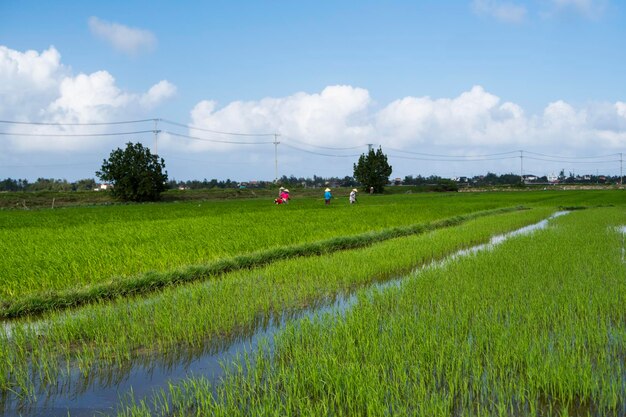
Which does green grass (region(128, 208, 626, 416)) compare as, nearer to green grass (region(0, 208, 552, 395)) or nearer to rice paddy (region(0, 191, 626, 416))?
rice paddy (region(0, 191, 626, 416))

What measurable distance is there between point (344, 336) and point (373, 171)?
54.1 m

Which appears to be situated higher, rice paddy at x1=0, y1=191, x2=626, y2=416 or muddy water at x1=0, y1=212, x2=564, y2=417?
rice paddy at x1=0, y1=191, x2=626, y2=416

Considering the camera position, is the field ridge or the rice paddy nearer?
the rice paddy

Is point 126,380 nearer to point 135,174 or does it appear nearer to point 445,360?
point 445,360

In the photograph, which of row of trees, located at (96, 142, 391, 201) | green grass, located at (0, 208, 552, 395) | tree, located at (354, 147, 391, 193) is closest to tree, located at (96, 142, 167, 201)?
row of trees, located at (96, 142, 391, 201)

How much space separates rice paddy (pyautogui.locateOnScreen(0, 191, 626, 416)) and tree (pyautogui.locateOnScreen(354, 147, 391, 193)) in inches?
1973

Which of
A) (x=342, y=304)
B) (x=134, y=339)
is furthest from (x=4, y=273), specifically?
(x=342, y=304)

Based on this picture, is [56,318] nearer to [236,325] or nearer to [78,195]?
[236,325]

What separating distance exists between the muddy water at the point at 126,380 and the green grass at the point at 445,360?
17 cm

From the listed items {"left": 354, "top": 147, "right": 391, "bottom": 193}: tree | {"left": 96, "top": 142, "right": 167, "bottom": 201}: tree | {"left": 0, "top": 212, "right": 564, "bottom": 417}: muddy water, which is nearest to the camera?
{"left": 0, "top": 212, "right": 564, "bottom": 417}: muddy water

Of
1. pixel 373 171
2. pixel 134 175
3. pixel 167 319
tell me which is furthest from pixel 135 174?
pixel 167 319

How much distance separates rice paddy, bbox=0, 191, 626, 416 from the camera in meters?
2.55

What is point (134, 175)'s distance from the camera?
3672 cm

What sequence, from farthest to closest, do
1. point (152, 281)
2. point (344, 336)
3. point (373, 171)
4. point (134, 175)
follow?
point (373, 171) < point (134, 175) < point (152, 281) < point (344, 336)
